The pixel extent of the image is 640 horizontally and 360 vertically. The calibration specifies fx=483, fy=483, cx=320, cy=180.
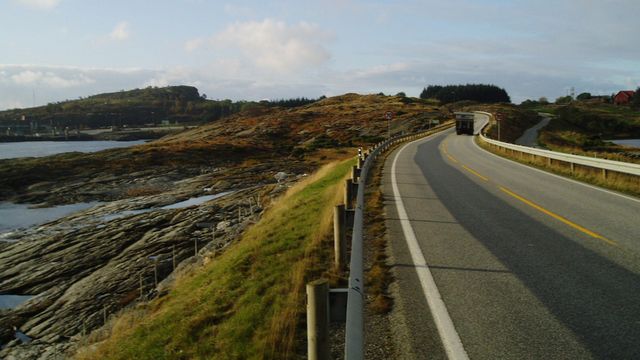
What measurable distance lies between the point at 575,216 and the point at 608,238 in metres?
2.14

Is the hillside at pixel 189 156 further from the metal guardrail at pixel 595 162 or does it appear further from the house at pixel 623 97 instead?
the house at pixel 623 97

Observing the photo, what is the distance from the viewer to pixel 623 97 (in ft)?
501

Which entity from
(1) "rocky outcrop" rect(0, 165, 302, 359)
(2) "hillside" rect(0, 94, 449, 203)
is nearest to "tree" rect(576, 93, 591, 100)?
(2) "hillside" rect(0, 94, 449, 203)

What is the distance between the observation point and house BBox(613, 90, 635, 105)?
490 feet

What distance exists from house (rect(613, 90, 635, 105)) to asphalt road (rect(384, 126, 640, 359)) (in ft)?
534

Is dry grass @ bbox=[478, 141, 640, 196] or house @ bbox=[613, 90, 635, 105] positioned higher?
house @ bbox=[613, 90, 635, 105]

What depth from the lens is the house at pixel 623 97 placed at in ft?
490

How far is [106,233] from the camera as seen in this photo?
2375 cm

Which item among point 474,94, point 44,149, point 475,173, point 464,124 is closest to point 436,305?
Result: point 475,173

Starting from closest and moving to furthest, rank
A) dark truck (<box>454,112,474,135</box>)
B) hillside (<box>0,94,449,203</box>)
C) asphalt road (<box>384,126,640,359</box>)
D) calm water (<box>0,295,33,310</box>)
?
asphalt road (<box>384,126,640,359</box>) → calm water (<box>0,295,33,310</box>) → hillside (<box>0,94,449,203</box>) → dark truck (<box>454,112,474,135</box>)

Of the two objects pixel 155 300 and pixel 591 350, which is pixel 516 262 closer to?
pixel 591 350

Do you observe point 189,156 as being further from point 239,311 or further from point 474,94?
point 474,94

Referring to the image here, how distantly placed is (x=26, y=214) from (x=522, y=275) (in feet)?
126

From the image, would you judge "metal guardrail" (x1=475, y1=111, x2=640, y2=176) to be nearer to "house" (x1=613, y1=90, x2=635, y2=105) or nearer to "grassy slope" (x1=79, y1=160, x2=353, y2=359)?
"grassy slope" (x1=79, y1=160, x2=353, y2=359)
